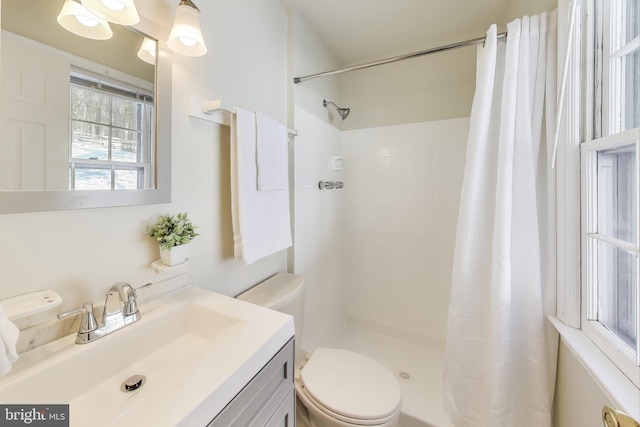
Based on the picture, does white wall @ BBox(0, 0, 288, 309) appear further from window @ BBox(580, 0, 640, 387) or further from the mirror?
window @ BBox(580, 0, 640, 387)

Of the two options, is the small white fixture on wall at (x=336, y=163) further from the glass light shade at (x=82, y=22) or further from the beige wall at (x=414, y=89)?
the glass light shade at (x=82, y=22)

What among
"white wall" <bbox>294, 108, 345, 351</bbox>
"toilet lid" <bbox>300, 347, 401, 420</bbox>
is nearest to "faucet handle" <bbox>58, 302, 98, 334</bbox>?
"toilet lid" <bbox>300, 347, 401, 420</bbox>

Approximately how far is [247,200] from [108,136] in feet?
1.75

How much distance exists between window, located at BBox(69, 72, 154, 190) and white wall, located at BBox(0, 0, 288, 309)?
9 cm

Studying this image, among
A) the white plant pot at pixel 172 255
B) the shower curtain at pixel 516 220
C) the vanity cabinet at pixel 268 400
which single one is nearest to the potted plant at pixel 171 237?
the white plant pot at pixel 172 255

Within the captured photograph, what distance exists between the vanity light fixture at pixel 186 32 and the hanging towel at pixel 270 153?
0.35m

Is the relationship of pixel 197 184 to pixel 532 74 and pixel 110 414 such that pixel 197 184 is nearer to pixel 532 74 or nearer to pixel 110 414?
pixel 110 414

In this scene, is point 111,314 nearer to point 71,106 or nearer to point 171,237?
point 171,237

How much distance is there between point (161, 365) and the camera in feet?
2.62

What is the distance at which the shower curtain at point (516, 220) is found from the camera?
106cm

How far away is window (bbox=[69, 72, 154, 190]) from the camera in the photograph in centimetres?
76

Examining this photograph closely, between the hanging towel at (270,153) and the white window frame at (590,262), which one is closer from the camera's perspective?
the white window frame at (590,262)

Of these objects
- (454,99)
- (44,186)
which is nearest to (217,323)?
(44,186)

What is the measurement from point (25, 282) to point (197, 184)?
22.9 inches
